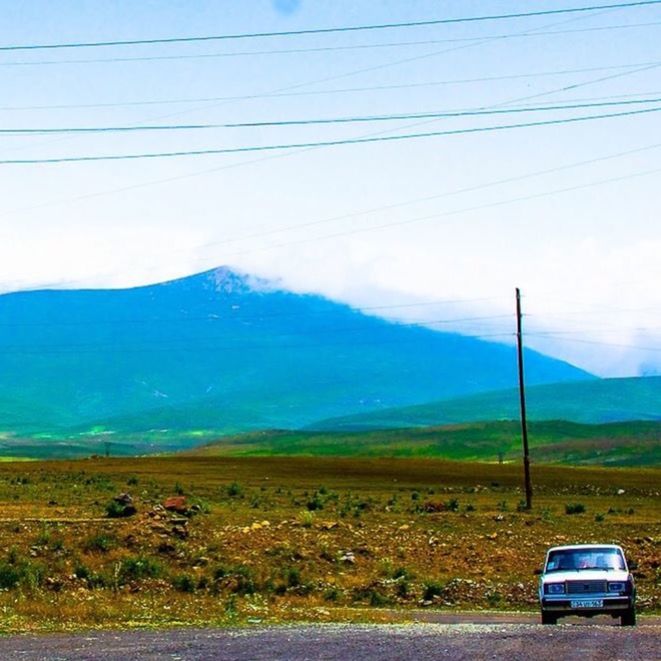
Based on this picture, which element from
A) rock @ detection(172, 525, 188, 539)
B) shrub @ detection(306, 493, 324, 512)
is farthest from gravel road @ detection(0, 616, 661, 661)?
shrub @ detection(306, 493, 324, 512)

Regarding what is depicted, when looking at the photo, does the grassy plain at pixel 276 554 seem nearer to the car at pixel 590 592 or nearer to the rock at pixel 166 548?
the rock at pixel 166 548

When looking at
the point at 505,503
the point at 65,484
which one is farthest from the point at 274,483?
the point at 505,503

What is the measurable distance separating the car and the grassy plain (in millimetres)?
4742

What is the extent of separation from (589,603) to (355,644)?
1019 centimetres

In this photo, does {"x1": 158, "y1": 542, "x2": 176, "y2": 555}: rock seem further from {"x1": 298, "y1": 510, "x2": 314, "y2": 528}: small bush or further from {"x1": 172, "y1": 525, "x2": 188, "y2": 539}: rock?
{"x1": 298, "y1": 510, "x2": 314, "y2": 528}: small bush

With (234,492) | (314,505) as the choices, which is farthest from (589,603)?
(234,492)

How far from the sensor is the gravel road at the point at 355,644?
2403cm

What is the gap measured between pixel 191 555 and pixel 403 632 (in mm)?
21624

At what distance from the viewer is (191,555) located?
4938 cm

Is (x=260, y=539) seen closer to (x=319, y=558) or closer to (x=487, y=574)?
(x=319, y=558)

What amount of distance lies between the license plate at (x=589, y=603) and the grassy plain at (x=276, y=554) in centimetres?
532

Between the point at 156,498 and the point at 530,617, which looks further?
the point at 156,498

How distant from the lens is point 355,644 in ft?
84.9

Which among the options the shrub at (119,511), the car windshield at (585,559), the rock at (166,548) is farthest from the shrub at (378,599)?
the shrub at (119,511)
